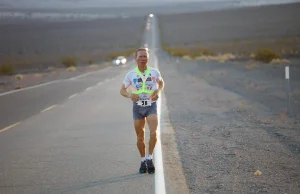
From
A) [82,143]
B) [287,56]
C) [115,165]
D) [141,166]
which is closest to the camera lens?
[141,166]

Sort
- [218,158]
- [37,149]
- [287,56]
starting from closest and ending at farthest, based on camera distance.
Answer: [218,158]
[37,149]
[287,56]

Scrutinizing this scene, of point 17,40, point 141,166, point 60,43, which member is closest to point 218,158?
point 141,166

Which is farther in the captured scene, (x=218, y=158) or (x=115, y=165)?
(x=218, y=158)

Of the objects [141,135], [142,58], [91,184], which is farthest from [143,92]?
[91,184]

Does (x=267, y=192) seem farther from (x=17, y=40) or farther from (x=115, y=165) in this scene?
(x=17, y=40)

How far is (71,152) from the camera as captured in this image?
9508 mm

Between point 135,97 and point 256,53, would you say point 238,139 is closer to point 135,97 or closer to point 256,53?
point 135,97

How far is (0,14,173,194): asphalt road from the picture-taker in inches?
273

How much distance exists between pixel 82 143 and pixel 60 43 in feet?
448

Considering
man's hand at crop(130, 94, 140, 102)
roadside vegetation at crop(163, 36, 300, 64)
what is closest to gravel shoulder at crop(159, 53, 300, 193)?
man's hand at crop(130, 94, 140, 102)

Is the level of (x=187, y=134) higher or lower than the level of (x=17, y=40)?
lower

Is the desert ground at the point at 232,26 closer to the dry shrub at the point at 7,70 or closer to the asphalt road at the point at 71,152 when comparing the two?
the dry shrub at the point at 7,70

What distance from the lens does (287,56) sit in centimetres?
6378

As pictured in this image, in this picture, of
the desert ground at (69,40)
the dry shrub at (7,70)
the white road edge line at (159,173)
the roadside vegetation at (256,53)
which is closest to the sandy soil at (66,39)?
the desert ground at (69,40)
